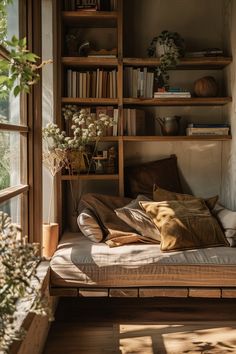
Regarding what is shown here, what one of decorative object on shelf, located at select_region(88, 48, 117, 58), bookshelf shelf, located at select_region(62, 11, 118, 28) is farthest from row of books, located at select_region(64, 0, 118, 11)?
decorative object on shelf, located at select_region(88, 48, 117, 58)

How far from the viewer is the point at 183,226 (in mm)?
3307

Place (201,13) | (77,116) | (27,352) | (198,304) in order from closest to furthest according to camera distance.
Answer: (27,352), (198,304), (77,116), (201,13)

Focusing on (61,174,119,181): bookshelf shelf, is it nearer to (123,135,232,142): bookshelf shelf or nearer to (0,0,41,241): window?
(123,135,232,142): bookshelf shelf

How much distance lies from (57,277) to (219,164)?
191 cm

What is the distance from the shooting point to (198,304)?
11.4 ft

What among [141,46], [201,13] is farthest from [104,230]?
[201,13]

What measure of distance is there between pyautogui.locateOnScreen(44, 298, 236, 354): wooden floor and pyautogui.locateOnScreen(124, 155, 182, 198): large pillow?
0.97 metres

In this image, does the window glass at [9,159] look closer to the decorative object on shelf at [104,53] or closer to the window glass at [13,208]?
the window glass at [13,208]

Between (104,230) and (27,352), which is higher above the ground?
(104,230)

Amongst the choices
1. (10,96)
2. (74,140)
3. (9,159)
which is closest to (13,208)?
(9,159)

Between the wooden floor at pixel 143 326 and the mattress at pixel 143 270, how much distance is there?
27cm

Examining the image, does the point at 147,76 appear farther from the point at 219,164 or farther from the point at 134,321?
the point at 134,321

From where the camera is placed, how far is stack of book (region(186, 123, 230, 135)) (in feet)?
13.0

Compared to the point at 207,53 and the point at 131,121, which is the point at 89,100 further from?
the point at 207,53
